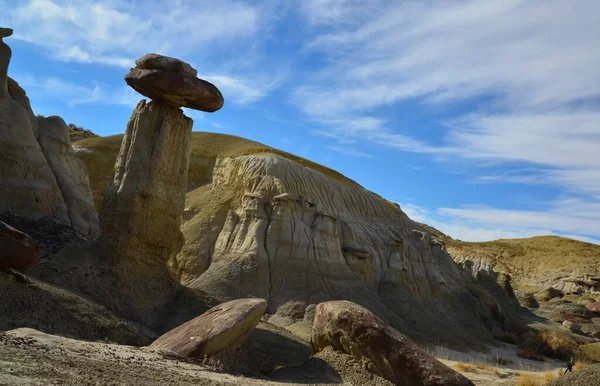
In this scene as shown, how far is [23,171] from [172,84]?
535cm

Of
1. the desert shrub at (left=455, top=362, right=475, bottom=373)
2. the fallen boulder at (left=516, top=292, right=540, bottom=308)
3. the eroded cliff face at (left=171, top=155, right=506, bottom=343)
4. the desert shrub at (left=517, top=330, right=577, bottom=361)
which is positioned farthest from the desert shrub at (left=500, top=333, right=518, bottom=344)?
the fallen boulder at (left=516, top=292, right=540, bottom=308)

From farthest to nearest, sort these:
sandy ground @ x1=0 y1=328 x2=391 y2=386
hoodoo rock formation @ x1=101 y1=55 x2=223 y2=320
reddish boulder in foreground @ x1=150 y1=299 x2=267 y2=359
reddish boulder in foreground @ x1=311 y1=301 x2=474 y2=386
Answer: hoodoo rock formation @ x1=101 y1=55 x2=223 y2=320, reddish boulder in foreground @ x1=150 y1=299 x2=267 y2=359, reddish boulder in foreground @ x1=311 y1=301 x2=474 y2=386, sandy ground @ x1=0 y1=328 x2=391 y2=386

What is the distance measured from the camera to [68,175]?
21438 mm

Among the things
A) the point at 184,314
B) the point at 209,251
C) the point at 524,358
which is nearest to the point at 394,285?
the point at 524,358

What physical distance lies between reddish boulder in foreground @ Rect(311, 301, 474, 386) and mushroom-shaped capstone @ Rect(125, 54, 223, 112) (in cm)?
722

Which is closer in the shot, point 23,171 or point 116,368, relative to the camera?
point 116,368

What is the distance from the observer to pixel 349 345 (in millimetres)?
12031

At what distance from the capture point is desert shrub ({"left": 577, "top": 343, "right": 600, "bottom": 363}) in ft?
78.2

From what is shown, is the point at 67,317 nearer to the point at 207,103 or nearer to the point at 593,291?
the point at 207,103

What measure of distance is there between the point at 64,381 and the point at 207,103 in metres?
Result: 10.8

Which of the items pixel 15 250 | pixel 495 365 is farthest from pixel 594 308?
pixel 15 250

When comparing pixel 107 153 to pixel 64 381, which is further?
pixel 107 153

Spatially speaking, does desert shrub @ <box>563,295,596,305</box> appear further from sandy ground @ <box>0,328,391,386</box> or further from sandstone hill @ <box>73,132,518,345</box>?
sandy ground @ <box>0,328,391,386</box>

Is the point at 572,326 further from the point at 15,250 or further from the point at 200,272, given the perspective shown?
the point at 15,250
